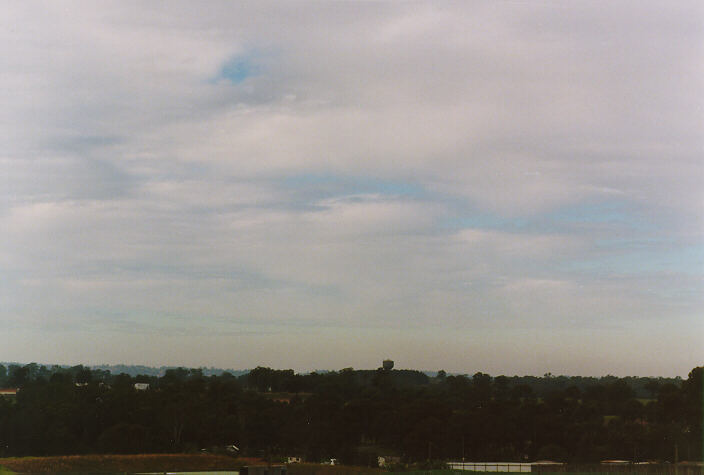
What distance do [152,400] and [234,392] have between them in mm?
19492

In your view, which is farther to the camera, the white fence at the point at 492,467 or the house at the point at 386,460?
the house at the point at 386,460

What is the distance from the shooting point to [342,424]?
116625mm

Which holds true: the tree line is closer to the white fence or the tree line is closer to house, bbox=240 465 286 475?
the white fence

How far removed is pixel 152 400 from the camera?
108 meters

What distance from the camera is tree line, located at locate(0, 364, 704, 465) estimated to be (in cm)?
10006

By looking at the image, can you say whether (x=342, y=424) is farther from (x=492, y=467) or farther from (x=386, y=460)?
(x=492, y=467)

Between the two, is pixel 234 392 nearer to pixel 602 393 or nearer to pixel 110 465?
pixel 110 465

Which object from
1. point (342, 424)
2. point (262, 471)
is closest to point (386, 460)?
point (342, 424)

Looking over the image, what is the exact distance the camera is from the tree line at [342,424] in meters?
100

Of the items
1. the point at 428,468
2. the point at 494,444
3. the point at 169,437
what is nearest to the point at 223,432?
the point at 169,437

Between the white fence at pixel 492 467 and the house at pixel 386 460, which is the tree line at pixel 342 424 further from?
the white fence at pixel 492 467

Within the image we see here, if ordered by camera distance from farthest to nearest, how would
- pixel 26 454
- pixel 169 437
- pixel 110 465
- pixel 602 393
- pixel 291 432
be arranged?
Result: pixel 602 393 → pixel 291 432 → pixel 169 437 → pixel 26 454 → pixel 110 465

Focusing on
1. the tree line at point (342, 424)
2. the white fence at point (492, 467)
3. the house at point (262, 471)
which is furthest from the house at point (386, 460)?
the house at point (262, 471)

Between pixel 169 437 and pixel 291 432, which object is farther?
pixel 291 432
